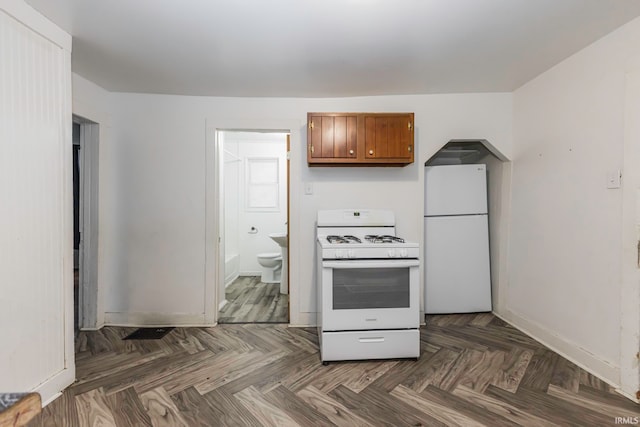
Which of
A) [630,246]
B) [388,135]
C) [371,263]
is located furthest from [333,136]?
[630,246]

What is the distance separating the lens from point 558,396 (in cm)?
177

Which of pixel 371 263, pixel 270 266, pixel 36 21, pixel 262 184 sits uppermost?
pixel 36 21

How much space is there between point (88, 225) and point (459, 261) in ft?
12.3

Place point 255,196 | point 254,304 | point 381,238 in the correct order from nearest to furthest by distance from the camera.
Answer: point 381,238 → point 254,304 → point 255,196

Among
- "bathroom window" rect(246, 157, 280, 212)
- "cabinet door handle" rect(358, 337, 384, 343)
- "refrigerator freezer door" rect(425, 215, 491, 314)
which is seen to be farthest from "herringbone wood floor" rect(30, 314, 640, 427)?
"bathroom window" rect(246, 157, 280, 212)

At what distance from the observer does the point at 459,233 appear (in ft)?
10.1

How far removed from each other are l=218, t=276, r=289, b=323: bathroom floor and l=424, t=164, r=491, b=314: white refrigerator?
5.93 feet

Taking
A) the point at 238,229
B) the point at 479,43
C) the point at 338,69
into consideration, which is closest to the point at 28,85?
the point at 338,69

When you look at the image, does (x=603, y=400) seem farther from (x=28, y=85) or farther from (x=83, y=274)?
(x=83, y=274)

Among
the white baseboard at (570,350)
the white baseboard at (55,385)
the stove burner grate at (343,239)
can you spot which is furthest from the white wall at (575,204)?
the white baseboard at (55,385)

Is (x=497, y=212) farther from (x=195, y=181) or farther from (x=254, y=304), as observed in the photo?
(x=195, y=181)

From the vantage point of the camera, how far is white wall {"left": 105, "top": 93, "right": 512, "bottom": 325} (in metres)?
2.80

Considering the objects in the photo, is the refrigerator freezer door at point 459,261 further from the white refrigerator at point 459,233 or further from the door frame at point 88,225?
the door frame at point 88,225

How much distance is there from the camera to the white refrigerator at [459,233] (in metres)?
3.08
